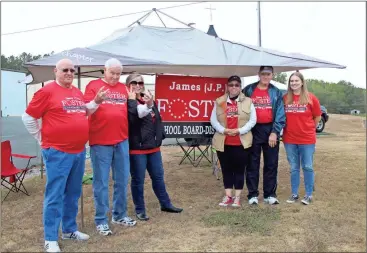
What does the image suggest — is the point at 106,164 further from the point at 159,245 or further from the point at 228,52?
the point at 228,52

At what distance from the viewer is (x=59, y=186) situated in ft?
11.4

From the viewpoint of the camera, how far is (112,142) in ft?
12.5

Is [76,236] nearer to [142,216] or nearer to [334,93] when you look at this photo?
[142,216]

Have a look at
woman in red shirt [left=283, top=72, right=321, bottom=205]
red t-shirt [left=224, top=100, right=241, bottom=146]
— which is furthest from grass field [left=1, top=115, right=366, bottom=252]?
red t-shirt [left=224, top=100, right=241, bottom=146]

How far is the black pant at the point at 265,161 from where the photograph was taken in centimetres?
469

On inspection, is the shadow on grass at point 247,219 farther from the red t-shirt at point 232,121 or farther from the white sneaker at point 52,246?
the white sneaker at point 52,246

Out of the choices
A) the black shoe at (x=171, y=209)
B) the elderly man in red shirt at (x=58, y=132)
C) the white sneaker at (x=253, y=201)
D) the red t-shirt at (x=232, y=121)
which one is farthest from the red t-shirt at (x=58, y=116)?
the white sneaker at (x=253, y=201)

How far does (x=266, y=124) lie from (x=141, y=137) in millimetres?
1531

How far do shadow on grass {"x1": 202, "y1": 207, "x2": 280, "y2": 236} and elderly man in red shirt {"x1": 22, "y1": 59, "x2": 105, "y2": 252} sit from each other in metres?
1.56

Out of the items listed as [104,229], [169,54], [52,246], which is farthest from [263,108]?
[52,246]

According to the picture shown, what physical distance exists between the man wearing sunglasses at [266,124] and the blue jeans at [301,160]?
203 mm

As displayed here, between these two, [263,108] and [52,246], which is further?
[263,108]

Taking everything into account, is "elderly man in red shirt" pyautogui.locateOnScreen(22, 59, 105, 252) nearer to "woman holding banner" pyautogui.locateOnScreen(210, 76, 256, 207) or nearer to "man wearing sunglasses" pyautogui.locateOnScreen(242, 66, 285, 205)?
"woman holding banner" pyautogui.locateOnScreen(210, 76, 256, 207)

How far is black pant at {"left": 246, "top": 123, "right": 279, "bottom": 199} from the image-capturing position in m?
4.69
